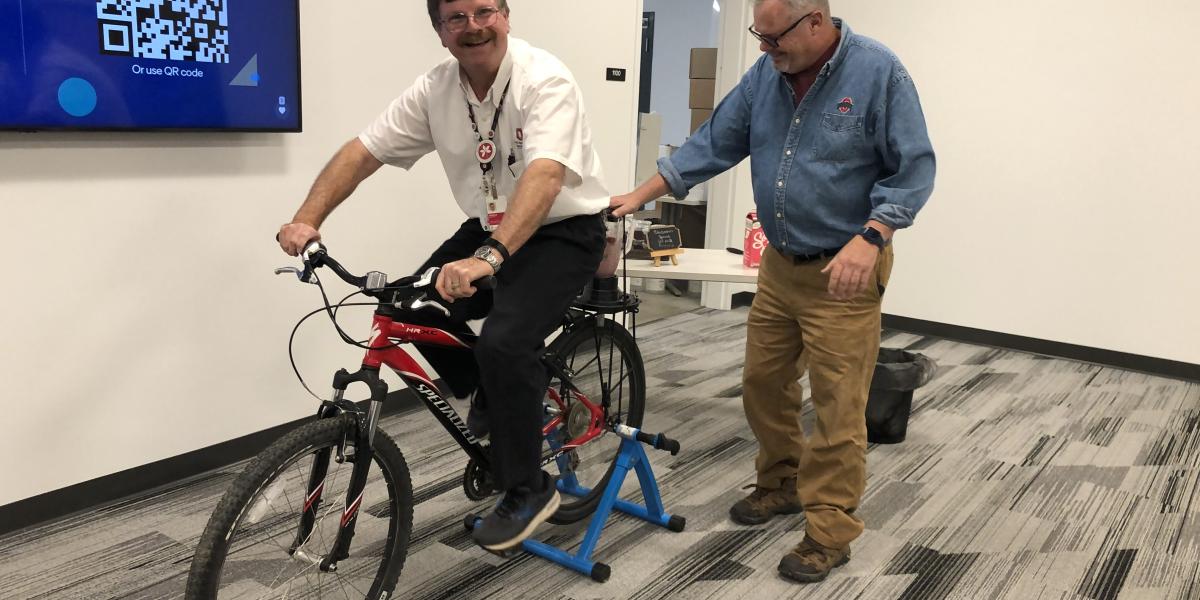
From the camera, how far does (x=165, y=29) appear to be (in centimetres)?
257

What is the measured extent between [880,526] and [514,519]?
131cm

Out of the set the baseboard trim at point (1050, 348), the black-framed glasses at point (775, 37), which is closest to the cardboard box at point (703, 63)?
the baseboard trim at point (1050, 348)

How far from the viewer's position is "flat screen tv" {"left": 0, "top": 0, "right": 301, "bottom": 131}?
2.33 meters

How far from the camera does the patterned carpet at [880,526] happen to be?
2.43 meters

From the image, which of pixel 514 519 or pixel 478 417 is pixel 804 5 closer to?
pixel 478 417

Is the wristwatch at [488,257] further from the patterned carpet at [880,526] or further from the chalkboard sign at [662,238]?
the chalkboard sign at [662,238]

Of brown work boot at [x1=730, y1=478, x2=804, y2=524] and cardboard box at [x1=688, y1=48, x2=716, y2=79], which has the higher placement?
cardboard box at [x1=688, y1=48, x2=716, y2=79]

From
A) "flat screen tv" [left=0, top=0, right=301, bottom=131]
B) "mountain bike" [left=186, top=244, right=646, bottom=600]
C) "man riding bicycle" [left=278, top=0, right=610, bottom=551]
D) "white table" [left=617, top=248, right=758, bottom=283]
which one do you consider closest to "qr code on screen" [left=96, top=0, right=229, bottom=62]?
"flat screen tv" [left=0, top=0, right=301, bottom=131]

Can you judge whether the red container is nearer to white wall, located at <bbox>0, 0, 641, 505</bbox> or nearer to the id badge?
white wall, located at <bbox>0, 0, 641, 505</bbox>

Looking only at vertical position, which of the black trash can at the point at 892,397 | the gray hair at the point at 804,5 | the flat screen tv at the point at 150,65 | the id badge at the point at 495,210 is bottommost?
the black trash can at the point at 892,397

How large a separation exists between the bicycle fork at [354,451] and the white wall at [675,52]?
664 cm

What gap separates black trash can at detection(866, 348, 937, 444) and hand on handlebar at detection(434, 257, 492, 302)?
6.93ft

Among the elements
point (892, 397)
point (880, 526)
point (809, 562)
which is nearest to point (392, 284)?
point (809, 562)

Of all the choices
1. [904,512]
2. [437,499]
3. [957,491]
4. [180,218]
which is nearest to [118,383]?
[180,218]
